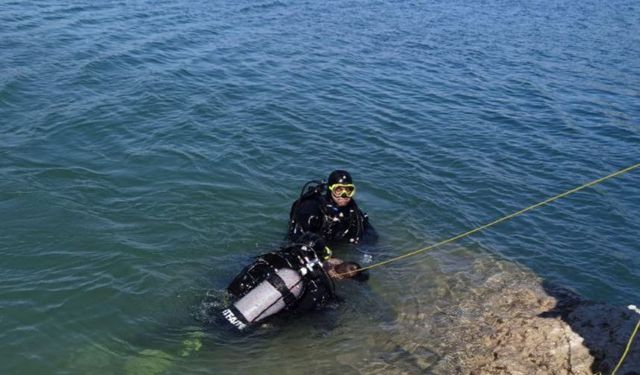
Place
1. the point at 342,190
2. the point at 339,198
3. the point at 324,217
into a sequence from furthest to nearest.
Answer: the point at 324,217 → the point at 339,198 → the point at 342,190

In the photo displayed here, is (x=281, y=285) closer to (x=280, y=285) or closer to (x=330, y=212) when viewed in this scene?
(x=280, y=285)

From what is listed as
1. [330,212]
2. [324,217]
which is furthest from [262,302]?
[330,212]

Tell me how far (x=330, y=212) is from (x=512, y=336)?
2982mm

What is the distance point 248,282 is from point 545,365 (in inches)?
137

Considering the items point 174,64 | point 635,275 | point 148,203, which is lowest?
point 635,275

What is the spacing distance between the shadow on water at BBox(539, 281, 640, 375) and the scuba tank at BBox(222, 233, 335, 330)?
2.93 m

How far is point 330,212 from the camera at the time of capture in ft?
28.5

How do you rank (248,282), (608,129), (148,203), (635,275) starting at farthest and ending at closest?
1. (608,129)
2. (148,203)
3. (635,275)
4. (248,282)

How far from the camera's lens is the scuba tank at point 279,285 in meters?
6.95

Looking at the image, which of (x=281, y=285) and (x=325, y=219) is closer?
(x=281, y=285)

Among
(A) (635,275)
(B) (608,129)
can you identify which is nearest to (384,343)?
(A) (635,275)

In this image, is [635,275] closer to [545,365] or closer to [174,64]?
[545,365]

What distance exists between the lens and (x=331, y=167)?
1232 cm

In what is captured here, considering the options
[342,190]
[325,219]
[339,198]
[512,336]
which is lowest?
[512,336]
